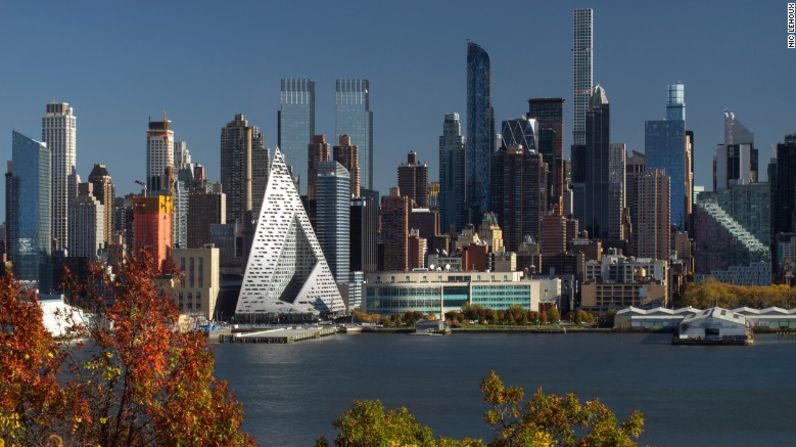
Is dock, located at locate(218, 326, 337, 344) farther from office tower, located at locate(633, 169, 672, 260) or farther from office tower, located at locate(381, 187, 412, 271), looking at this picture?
office tower, located at locate(633, 169, 672, 260)

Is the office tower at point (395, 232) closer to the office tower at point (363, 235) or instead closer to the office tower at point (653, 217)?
the office tower at point (363, 235)

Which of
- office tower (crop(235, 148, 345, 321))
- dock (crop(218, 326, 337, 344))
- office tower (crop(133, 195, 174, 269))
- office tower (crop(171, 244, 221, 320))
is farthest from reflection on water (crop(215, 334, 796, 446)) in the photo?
office tower (crop(133, 195, 174, 269))

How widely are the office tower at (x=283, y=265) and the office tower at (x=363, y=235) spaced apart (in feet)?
99.8

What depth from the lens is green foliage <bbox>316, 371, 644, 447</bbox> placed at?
1360 cm

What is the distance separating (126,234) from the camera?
138 meters

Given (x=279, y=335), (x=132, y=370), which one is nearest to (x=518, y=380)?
(x=279, y=335)

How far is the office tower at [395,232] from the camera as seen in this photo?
4934 inches

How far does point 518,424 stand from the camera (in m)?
14.5

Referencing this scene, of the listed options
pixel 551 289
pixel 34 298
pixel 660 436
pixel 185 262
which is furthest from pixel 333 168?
pixel 34 298

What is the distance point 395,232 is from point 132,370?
394 ft

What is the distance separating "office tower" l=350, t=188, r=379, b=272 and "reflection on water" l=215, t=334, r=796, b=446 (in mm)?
51450

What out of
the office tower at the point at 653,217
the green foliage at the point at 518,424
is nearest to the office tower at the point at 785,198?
the office tower at the point at 653,217

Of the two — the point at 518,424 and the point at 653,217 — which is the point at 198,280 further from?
the point at 653,217

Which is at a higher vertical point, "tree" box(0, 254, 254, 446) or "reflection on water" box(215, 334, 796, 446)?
"tree" box(0, 254, 254, 446)
